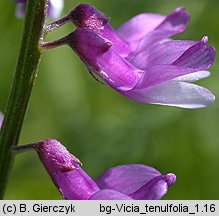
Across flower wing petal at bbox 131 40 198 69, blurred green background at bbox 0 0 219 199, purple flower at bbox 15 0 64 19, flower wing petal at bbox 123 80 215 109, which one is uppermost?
purple flower at bbox 15 0 64 19

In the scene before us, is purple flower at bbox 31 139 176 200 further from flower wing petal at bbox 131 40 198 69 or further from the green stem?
flower wing petal at bbox 131 40 198 69

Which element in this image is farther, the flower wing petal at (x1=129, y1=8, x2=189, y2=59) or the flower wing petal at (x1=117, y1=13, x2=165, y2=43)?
the flower wing petal at (x1=117, y1=13, x2=165, y2=43)

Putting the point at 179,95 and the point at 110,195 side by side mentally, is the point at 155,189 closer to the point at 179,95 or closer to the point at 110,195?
the point at 110,195

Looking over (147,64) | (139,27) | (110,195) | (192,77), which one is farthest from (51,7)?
(110,195)

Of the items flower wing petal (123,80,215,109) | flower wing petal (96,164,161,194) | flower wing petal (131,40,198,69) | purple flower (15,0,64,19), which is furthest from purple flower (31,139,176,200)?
purple flower (15,0,64,19)

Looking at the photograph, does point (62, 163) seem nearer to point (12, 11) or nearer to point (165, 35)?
point (165, 35)

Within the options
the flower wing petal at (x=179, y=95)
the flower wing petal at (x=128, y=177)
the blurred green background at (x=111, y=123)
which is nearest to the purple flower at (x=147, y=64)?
the flower wing petal at (x=179, y=95)

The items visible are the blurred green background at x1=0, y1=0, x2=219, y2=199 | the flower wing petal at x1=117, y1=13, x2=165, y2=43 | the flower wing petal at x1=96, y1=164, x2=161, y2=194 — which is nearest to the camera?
the flower wing petal at x1=96, y1=164, x2=161, y2=194
